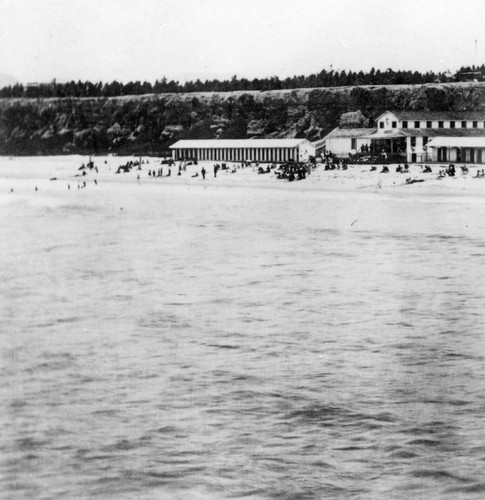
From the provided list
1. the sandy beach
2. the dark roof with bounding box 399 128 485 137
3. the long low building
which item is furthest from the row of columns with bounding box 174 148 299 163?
the dark roof with bounding box 399 128 485 137

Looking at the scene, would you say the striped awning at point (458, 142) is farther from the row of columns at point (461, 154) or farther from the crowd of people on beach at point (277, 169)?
the crowd of people on beach at point (277, 169)

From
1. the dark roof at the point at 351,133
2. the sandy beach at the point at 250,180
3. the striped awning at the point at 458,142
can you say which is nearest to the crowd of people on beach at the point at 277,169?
the sandy beach at the point at 250,180

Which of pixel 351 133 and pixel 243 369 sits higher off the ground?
pixel 351 133

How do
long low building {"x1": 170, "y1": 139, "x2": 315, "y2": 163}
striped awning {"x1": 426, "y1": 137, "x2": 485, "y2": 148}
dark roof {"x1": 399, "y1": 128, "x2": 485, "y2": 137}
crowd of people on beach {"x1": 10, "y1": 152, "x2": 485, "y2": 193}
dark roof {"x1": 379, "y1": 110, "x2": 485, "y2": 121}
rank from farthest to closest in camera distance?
1. long low building {"x1": 170, "y1": 139, "x2": 315, "y2": 163}
2. dark roof {"x1": 379, "y1": 110, "x2": 485, "y2": 121}
3. dark roof {"x1": 399, "y1": 128, "x2": 485, "y2": 137}
4. striped awning {"x1": 426, "y1": 137, "x2": 485, "y2": 148}
5. crowd of people on beach {"x1": 10, "y1": 152, "x2": 485, "y2": 193}

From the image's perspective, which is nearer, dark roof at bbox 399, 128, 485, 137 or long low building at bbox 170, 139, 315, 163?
dark roof at bbox 399, 128, 485, 137

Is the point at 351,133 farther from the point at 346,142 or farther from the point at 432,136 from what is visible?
the point at 432,136

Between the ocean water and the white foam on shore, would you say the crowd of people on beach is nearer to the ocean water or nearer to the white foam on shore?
the white foam on shore

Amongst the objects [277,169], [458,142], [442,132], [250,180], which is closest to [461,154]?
[458,142]
